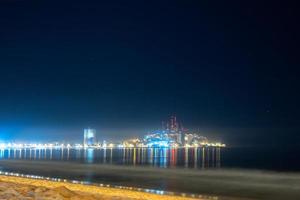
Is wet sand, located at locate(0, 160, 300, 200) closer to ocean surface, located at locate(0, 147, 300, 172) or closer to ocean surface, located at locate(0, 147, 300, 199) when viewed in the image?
ocean surface, located at locate(0, 147, 300, 199)

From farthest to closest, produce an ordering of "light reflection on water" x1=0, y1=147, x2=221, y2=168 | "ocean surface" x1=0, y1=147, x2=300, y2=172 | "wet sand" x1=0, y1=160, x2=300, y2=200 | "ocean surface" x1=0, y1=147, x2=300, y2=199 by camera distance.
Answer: "light reflection on water" x1=0, y1=147, x2=221, y2=168
"ocean surface" x1=0, y1=147, x2=300, y2=172
"ocean surface" x1=0, y1=147, x2=300, y2=199
"wet sand" x1=0, y1=160, x2=300, y2=200

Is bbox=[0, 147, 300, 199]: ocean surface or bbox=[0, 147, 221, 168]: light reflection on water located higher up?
bbox=[0, 147, 300, 199]: ocean surface

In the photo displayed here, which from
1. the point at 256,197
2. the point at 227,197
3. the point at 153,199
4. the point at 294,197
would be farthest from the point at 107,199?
the point at 294,197

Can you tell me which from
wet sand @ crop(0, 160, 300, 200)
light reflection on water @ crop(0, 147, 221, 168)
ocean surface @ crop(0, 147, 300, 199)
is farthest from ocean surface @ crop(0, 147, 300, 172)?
wet sand @ crop(0, 160, 300, 200)

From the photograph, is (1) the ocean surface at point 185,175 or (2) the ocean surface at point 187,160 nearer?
(1) the ocean surface at point 185,175

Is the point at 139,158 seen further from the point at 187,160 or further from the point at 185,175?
the point at 185,175

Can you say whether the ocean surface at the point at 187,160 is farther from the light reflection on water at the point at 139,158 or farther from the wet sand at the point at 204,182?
the wet sand at the point at 204,182

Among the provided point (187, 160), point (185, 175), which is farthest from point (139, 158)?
point (185, 175)

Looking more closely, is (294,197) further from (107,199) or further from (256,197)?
(107,199)

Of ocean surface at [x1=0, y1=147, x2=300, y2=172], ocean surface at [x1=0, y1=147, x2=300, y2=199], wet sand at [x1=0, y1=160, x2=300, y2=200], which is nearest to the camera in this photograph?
wet sand at [x1=0, y1=160, x2=300, y2=200]

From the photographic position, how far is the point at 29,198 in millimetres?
10164

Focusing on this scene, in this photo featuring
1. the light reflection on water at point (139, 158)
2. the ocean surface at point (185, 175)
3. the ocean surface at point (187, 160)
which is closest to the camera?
the ocean surface at point (185, 175)

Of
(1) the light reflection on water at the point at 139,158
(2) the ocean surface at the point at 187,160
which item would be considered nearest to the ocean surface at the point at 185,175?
(2) the ocean surface at the point at 187,160

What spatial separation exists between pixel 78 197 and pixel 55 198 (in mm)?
974
